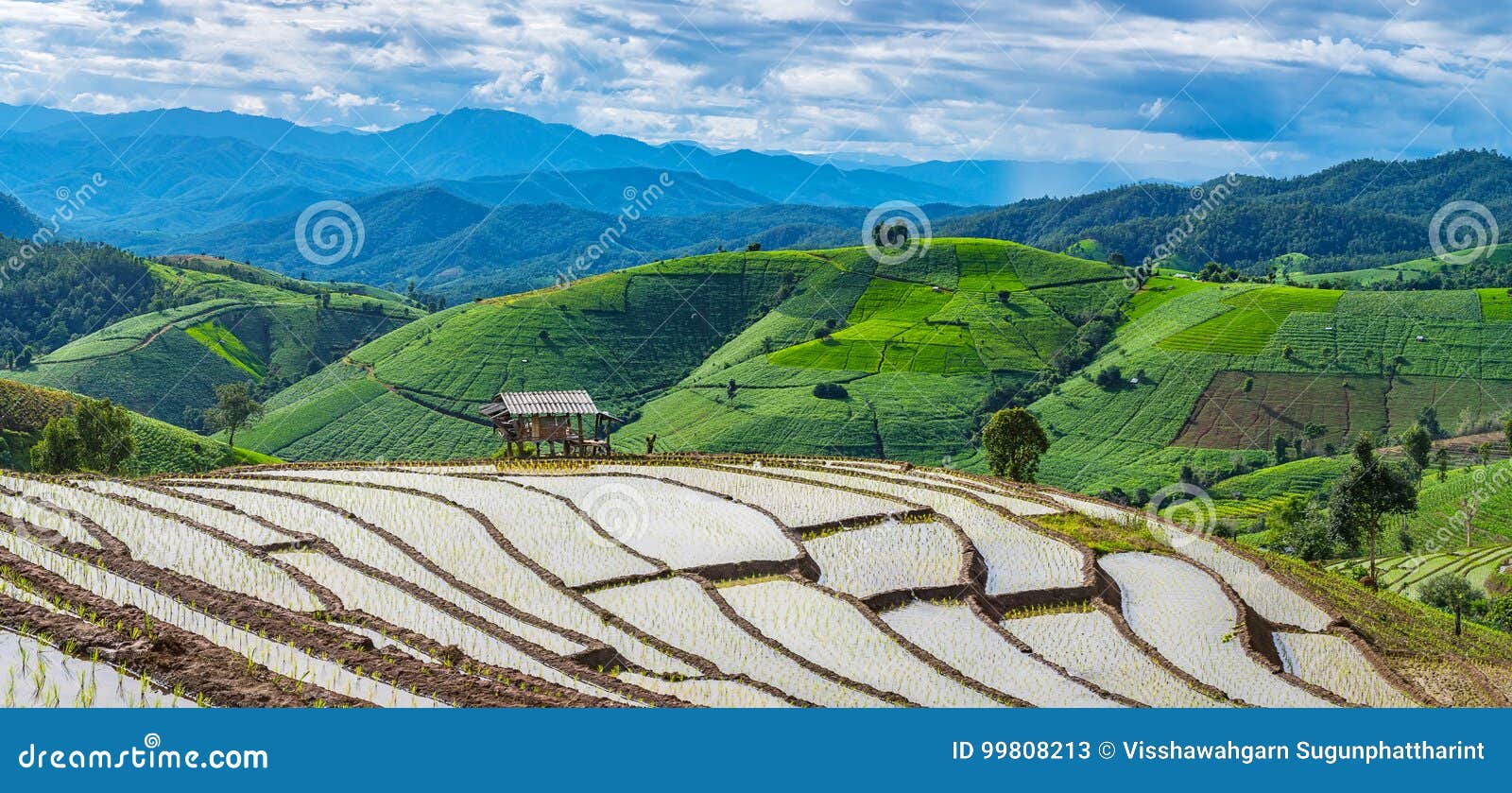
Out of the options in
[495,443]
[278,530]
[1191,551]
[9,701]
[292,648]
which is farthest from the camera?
[495,443]

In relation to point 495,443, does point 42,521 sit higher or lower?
lower

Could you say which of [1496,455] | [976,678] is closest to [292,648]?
[976,678]

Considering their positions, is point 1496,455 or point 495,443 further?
point 495,443

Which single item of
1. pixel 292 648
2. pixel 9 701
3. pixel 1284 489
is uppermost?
pixel 1284 489

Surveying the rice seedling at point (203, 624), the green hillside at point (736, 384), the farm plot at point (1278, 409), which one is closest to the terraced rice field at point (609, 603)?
the rice seedling at point (203, 624)

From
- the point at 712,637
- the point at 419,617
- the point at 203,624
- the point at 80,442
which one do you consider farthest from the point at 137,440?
the point at 203,624

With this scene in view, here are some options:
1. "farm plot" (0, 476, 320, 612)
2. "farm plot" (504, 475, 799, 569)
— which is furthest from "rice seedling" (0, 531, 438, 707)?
"farm plot" (504, 475, 799, 569)

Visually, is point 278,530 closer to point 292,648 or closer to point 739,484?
point 292,648

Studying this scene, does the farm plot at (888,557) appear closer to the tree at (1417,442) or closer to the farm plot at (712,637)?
the farm plot at (712,637)

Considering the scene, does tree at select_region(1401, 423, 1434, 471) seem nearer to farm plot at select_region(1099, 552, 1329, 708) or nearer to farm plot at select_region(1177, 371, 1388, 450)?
farm plot at select_region(1177, 371, 1388, 450)
